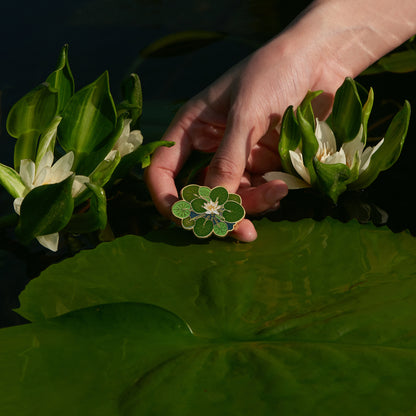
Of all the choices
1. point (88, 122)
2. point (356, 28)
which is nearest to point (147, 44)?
point (356, 28)

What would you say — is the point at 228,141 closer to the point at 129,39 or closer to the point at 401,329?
the point at 401,329

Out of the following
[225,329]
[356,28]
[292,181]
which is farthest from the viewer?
[356,28]

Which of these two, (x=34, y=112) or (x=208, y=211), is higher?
(x=34, y=112)

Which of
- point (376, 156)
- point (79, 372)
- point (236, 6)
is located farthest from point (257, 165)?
point (236, 6)

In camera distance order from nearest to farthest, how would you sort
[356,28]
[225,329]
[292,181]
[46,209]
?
[225,329] → [46,209] → [292,181] → [356,28]

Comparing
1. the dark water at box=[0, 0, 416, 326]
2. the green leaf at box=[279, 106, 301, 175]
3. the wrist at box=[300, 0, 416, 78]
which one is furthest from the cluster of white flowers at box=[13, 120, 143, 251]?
the wrist at box=[300, 0, 416, 78]

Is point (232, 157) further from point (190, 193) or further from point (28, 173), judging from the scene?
point (28, 173)

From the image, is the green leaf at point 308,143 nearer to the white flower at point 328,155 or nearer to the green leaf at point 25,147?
the white flower at point 328,155
